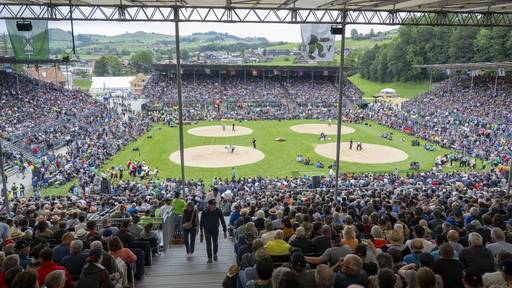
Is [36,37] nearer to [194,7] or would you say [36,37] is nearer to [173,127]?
[194,7]

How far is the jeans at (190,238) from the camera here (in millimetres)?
9328

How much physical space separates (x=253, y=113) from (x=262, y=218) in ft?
150

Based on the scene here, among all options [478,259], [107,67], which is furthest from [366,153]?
[107,67]

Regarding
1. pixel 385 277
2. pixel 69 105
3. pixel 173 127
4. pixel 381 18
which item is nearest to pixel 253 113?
pixel 173 127

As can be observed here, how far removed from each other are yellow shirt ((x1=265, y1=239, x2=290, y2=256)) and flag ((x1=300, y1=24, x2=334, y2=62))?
14.7 meters

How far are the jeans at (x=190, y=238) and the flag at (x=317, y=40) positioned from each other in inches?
505

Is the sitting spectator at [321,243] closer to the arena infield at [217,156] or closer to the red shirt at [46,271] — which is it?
the red shirt at [46,271]

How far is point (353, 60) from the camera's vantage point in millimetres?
111750

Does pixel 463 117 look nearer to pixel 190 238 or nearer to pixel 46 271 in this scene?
pixel 190 238

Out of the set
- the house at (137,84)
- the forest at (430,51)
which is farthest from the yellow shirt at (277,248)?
the house at (137,84)

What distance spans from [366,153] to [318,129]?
12038mm

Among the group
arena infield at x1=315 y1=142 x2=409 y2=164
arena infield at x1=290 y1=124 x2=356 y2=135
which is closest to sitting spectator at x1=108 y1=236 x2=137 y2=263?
arena infield at x1=315 y1=142 x2=409 y2=164

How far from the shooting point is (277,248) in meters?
6.34

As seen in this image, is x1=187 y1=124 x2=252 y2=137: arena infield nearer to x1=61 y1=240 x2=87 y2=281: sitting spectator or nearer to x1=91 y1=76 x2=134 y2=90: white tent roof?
x1=61 y1=240 x2=87 y2=281: sitting spectator
